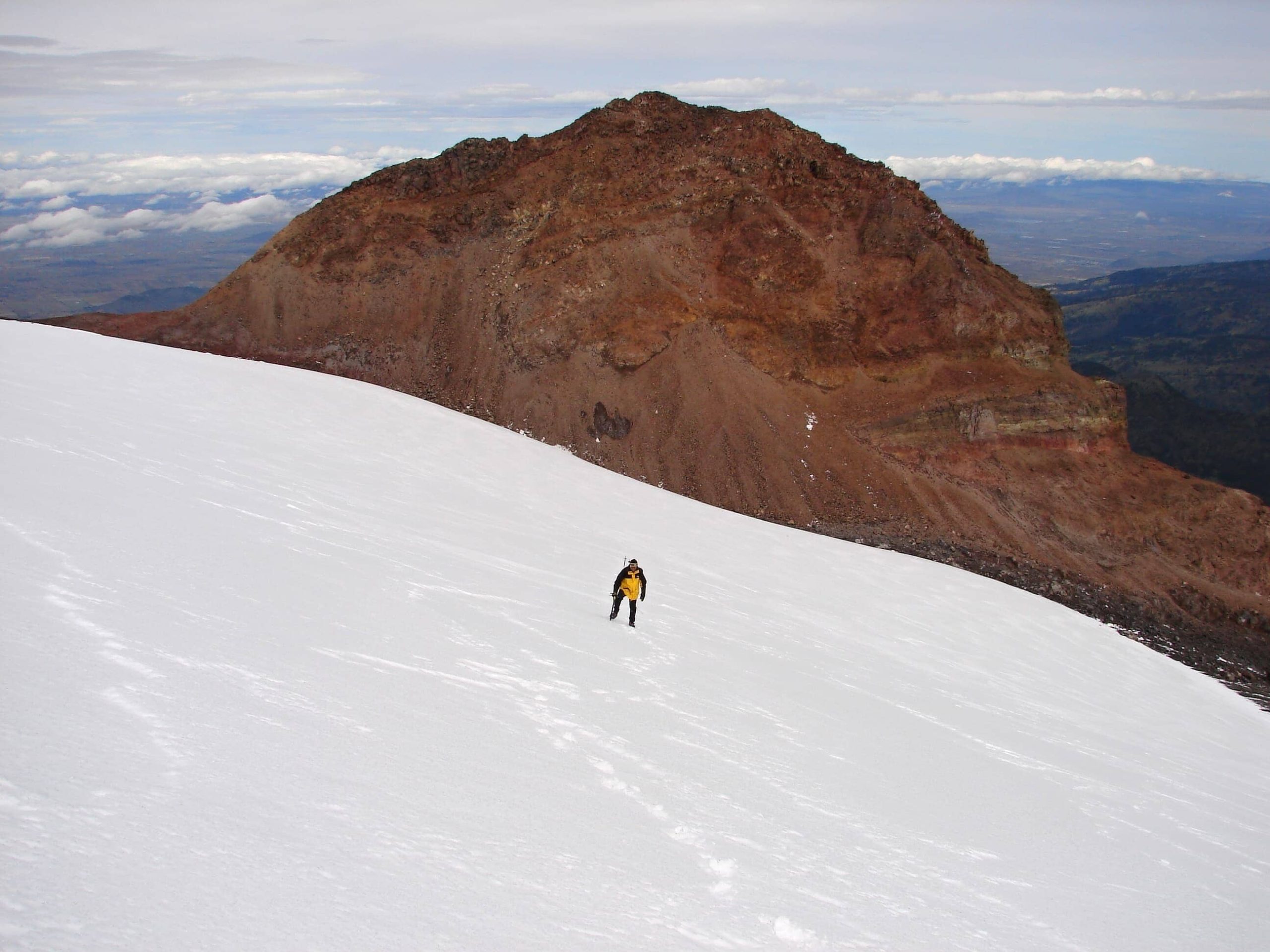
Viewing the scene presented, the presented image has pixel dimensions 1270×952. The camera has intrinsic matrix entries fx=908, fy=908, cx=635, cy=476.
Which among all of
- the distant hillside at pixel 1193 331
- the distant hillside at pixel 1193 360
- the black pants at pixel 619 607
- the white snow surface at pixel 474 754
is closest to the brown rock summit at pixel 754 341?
the white snow surface at pixel 474 754

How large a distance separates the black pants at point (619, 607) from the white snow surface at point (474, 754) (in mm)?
166

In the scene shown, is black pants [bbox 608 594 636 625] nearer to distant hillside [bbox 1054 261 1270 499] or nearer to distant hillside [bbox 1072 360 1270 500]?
distant hillside [bbox 1054 261 1270 499]

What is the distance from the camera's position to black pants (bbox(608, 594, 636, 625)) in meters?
11.8

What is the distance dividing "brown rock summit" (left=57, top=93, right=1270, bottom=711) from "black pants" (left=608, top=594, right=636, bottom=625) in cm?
1955

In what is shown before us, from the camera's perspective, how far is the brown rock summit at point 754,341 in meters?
32.0

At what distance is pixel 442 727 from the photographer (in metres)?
6.61

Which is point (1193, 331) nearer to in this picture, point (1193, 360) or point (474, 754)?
point (1193, 360)

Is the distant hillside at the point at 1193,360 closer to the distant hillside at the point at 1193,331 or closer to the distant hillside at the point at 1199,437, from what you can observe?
the distant hillside at the point at 1199,437

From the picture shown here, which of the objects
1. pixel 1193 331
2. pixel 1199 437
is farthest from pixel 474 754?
pixel 1193 331

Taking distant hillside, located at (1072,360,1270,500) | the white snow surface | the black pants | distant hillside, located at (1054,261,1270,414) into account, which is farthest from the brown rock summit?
distant hillside, located at (1054,261,1270,414)

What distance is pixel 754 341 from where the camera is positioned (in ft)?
116

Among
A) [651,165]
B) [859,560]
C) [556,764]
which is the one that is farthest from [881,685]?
[651,165]

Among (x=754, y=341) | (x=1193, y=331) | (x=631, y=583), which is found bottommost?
(x=631, y=583)

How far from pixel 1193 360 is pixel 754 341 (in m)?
111
